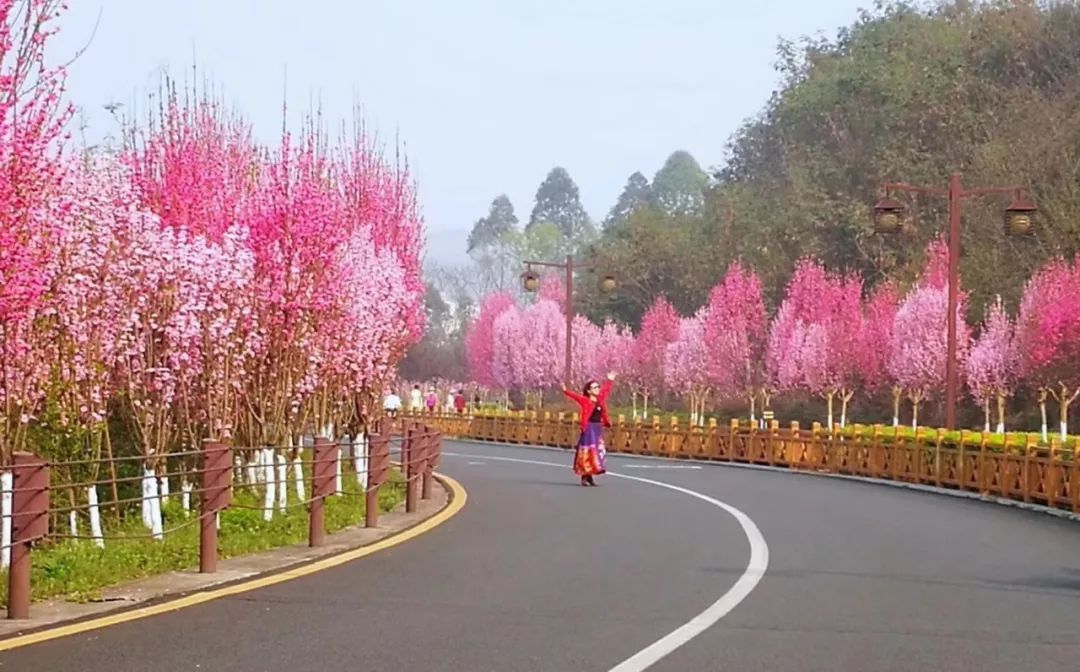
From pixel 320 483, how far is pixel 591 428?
12.6 m

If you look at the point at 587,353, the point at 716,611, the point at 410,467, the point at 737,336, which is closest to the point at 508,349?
the point at 587,353

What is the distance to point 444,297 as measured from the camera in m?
160

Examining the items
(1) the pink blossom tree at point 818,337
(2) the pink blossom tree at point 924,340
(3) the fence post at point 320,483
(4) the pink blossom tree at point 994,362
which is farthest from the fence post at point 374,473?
(1) the pink blossom tree at point 818,337

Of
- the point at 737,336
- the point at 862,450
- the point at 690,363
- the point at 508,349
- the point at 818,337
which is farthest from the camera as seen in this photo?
the point at 508,349

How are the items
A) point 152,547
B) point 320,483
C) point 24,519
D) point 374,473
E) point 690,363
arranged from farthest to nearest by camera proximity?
point 690,363 → point 374,473 → point 320,483 → point 152,547 → point 24,519

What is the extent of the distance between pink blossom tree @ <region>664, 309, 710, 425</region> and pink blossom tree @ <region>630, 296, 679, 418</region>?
1.59 m

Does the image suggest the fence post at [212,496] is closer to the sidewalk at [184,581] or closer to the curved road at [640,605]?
the sidewalk at [184,581]

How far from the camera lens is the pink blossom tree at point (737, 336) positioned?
2685 inches

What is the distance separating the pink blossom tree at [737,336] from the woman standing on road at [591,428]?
37.6 metres

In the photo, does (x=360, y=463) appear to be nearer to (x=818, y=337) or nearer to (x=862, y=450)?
(x=862, y=450)

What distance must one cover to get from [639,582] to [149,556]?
15.3ft

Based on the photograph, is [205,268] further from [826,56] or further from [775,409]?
[826,56]

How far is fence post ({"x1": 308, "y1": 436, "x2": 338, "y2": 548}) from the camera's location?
17.3 metres

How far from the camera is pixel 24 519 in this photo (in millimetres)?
11656
